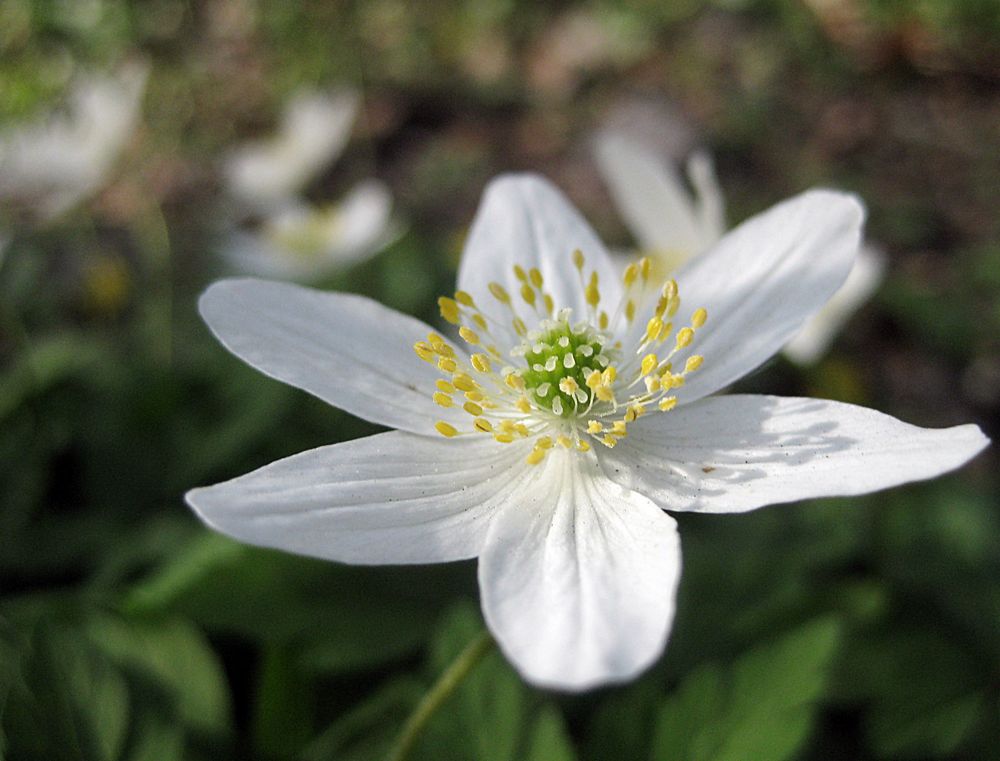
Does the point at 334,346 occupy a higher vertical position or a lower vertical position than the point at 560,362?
higher

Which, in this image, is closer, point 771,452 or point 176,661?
point 771,452

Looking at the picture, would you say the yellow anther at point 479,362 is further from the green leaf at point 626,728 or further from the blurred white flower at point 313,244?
the blurred white flower at point 313,244

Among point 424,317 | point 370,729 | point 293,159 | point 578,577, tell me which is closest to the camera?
point 578,577

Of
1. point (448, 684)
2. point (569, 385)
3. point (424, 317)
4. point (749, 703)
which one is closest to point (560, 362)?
point (569, 385)

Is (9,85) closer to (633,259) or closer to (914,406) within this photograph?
(633,259)

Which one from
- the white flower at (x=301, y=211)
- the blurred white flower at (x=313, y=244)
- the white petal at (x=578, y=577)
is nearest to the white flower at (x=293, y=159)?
the white flower at (x=301, y=211)

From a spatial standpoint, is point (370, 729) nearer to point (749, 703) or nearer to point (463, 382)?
point (749, 703)
